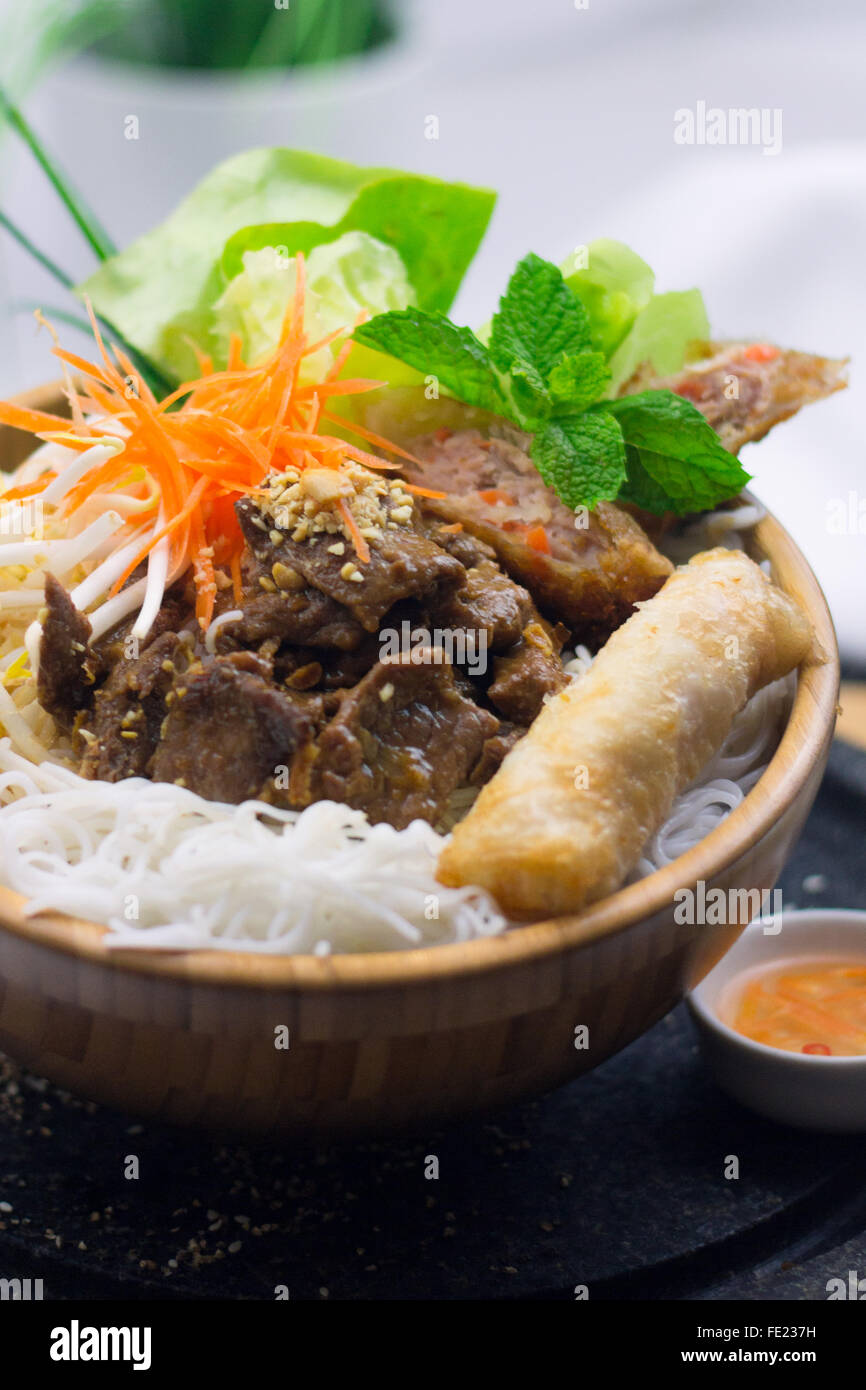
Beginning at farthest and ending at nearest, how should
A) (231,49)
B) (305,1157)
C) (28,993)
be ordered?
(231,49) → (305,1157) → (28,993)

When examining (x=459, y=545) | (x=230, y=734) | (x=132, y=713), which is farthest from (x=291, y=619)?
(x=459, y=545)

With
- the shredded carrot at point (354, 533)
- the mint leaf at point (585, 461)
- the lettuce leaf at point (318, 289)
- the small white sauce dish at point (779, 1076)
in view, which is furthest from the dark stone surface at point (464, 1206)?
the lettuce leaf at point (318, 289)

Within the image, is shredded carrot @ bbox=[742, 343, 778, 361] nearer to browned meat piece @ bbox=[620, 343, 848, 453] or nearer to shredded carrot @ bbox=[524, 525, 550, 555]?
browned meat piece @ bbox=[620, 343, 848, 453]

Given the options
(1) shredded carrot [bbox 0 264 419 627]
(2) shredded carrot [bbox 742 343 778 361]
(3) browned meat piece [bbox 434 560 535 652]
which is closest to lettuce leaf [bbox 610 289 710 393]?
(2) shredded carrot [bbox 742 343 778 361]

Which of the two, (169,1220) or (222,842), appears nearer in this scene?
(222,842)

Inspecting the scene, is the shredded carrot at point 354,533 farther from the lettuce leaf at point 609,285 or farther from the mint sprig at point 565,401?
the lettuce leaf at point 609,285
